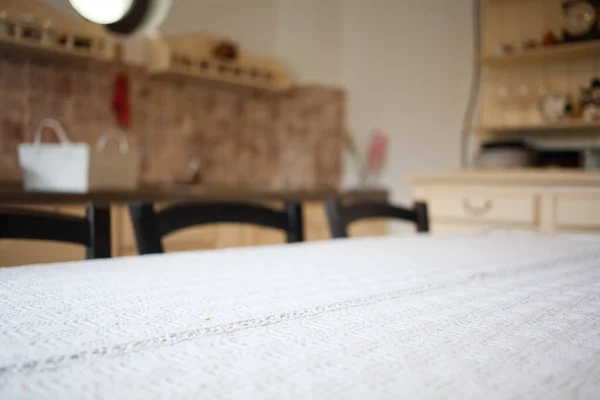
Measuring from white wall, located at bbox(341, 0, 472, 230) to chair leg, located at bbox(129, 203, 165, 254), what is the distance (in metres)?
2.58

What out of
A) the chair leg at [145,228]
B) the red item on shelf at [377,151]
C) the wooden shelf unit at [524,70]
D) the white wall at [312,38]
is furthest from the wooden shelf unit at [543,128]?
the chair leg at [145,228]

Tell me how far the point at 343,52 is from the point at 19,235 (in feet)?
11.0

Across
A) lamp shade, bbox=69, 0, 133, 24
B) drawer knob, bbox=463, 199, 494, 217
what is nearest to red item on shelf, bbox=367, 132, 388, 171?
drawer knob, bbox=463, 199, 494, 217

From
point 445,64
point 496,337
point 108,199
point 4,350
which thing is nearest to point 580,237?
point 496,337

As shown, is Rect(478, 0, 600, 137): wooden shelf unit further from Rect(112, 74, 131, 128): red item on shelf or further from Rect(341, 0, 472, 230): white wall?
Rect(112, 74, 131, 128): red item on shelf

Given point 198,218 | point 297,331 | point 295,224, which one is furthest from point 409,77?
point 297,331

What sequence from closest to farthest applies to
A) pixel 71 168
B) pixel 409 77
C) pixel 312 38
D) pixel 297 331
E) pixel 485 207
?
pixel 297 331 → pixel 71 168 → pixel 485 207 → pixel 409 77 → pixel 312 38

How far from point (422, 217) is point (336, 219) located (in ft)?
1.26

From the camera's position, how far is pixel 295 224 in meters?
1.47

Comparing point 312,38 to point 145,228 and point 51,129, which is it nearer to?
point 51,129

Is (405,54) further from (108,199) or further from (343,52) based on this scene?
(108,199)

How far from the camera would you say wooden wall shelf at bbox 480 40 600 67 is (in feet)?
9.37

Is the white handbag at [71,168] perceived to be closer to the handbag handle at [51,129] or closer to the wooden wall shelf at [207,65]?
the handbag handle at [51,129]

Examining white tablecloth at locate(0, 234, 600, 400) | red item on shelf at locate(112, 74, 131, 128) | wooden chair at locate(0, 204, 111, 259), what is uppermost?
red item on shelf at locate(112, 74, 131, 128)
